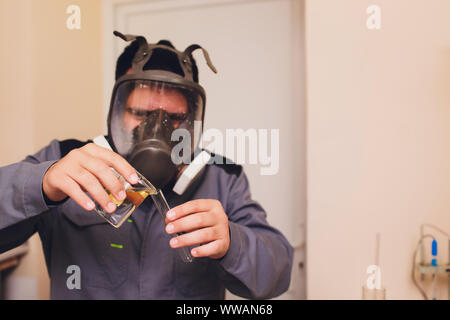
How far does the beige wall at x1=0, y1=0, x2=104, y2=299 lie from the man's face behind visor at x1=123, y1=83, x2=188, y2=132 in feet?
0.91

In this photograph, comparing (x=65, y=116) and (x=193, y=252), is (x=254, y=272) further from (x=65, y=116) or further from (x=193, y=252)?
(x=65, y=116)

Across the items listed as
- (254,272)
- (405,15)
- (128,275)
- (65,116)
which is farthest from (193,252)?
(405,15)

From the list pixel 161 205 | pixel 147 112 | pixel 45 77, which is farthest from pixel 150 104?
pixel 45 77

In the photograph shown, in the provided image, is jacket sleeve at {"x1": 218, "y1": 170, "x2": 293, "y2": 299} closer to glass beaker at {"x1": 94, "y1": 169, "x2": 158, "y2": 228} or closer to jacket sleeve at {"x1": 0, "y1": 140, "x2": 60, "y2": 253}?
glass beaker at {"x1": 94, "y1": 169, "x2": 158, "y2": 228}

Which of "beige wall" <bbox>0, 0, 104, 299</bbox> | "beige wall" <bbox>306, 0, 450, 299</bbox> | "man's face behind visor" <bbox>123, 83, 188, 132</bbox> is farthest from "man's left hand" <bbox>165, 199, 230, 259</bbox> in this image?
"beige wall" <bbox>306, 0, 450, 299</bbox>

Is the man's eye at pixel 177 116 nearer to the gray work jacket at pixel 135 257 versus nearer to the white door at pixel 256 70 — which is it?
the gray work jacket at pixel 135 257

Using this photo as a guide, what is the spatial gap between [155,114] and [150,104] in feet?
0.09

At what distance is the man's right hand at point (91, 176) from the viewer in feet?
1.51

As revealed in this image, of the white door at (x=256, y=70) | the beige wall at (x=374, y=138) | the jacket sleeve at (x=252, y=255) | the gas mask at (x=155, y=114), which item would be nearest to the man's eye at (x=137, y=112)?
the gas mask at (x=155, y=114)

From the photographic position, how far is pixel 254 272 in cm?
65

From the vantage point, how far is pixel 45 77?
2.68ft

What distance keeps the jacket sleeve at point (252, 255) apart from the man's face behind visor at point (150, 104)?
0.29 m

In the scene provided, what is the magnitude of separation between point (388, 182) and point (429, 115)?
10.0 inches

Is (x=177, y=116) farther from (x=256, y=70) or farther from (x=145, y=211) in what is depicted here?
(x=256, y=70)
